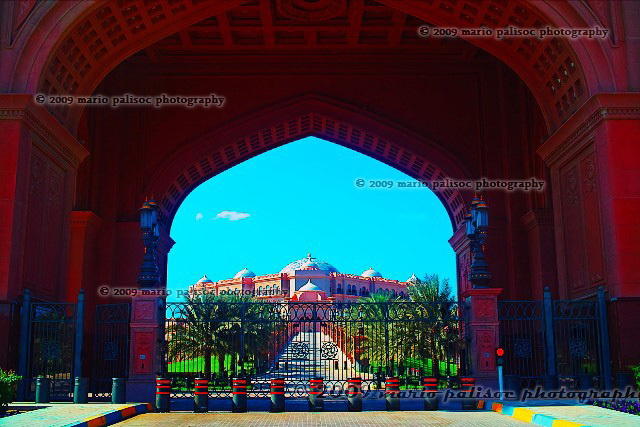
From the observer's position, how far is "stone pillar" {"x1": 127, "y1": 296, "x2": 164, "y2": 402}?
16.0 metres

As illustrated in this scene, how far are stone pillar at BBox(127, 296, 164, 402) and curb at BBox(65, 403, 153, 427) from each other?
556 mm

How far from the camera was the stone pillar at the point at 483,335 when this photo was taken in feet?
53.3

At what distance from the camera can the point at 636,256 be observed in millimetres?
15727

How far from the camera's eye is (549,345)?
16.4 metres

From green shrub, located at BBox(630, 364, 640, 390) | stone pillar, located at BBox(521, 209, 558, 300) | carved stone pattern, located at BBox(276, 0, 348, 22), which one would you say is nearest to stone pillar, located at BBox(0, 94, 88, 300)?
carved stone pattern, located at BBox(276, 0, 348, 22)

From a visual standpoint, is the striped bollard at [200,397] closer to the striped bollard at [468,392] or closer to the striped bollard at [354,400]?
the striped bollard at [354,400]

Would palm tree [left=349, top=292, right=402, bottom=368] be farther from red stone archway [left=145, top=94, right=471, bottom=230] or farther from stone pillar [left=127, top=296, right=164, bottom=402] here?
red stone archway [left=145, top=94, right=471, bottom=230]

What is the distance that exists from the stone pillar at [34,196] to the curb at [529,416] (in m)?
10.1

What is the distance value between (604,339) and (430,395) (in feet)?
13.0

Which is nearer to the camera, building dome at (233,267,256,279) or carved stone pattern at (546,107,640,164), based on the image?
carved stone pattern at (546,107,640,164)

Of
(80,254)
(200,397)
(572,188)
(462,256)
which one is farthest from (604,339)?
(80,254)

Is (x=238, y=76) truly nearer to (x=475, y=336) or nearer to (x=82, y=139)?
(x=82, y=139)

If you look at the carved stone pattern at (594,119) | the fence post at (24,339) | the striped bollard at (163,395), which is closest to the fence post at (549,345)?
Result: the carved stone pattern at (594,119)

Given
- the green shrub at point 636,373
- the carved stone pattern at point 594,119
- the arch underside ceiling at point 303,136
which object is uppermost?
the arch underside ceiling at point 303,136
